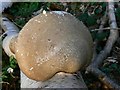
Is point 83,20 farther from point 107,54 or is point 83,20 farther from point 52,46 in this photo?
point 52,46

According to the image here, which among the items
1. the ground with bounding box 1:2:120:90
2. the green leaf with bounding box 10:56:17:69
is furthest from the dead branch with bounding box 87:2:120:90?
the green leaf with bounding box 10:56:17:69

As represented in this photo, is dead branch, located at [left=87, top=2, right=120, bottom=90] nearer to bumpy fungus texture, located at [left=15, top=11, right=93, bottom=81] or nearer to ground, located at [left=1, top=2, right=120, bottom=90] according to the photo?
ground, located at [left=1, top=2, right=120, bottom=90]

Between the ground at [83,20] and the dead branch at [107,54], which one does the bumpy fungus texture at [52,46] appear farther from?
the ground at [83,20]

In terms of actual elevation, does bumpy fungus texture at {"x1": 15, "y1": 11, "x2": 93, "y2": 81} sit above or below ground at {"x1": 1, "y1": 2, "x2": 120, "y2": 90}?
above

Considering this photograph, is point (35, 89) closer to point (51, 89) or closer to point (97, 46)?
point (51, 89)

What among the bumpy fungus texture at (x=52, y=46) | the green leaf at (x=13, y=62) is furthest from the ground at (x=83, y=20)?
the bumpy fungus texture at (x=52, y=46)
